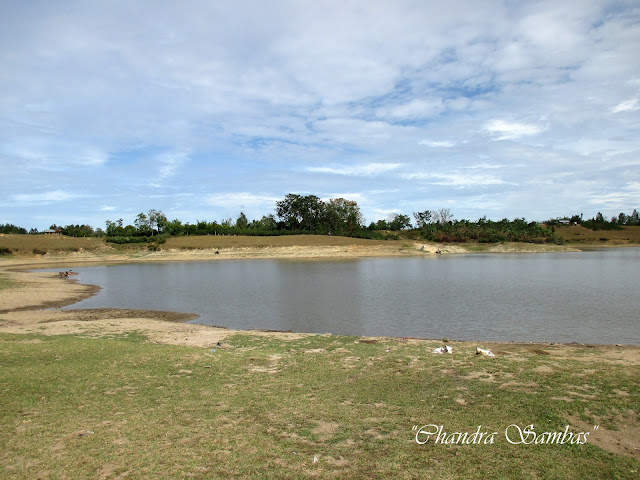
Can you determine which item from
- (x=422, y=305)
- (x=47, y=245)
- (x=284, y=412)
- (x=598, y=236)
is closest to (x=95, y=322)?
(x=284, y=412)

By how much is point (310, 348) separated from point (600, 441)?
304 inches

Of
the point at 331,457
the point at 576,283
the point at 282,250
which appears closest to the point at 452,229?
the point at 282,250

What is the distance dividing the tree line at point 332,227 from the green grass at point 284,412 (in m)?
81.2

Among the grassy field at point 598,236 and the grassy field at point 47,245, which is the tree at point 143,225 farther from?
the grassy field at point 598,236

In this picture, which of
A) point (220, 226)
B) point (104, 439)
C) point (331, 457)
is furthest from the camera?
point (220, 226)

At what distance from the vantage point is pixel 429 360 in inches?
401

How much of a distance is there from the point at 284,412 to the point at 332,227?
356ft

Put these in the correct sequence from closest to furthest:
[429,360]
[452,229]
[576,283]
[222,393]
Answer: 1. [222,393]
2. [429,360]
3. [576,283]
4. [452,229]

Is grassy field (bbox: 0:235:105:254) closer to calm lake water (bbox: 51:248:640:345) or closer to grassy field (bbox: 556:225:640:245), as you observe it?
calm lake water (bbox: 51:248:640:345)

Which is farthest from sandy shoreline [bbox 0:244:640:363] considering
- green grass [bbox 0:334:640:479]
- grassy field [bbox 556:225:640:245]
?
grassy field [bbox 556:225:640:245]

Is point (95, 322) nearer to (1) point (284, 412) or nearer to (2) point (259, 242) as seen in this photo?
→ (1) point (284, 412)

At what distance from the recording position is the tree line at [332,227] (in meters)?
98.1

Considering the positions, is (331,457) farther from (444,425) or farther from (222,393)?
(222,393)

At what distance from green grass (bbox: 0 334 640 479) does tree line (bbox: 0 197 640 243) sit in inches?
3197
